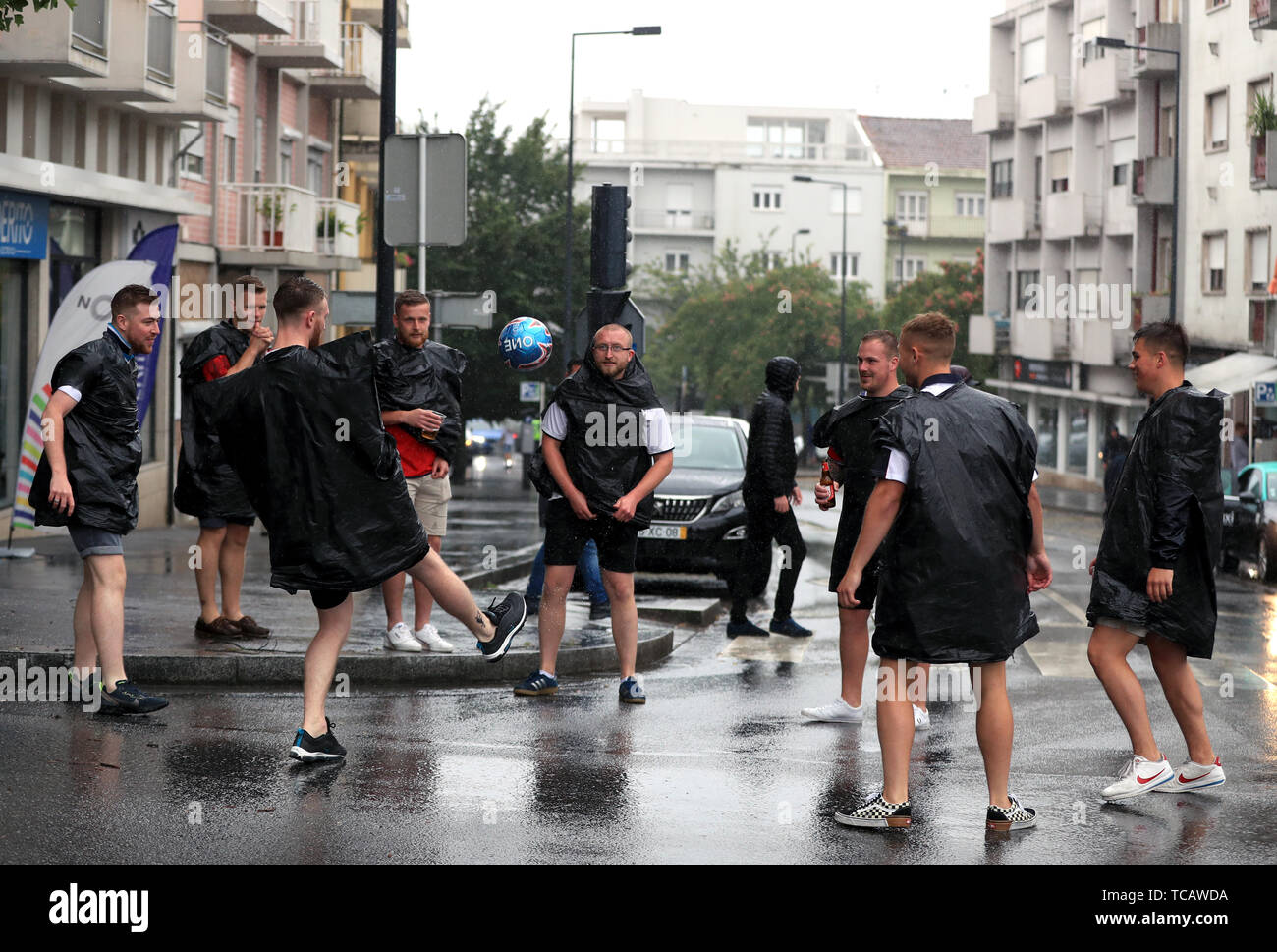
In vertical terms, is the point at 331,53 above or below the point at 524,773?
above

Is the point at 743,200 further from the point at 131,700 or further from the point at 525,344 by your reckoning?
Result: the point at 131,700

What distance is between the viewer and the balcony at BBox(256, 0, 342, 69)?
31.9 metres

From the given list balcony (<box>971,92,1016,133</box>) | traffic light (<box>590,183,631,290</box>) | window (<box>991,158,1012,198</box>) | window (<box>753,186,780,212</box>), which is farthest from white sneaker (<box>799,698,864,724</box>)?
window (<box>753,186,780,212</box>)

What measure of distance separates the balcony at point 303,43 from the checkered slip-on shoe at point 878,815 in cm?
2742

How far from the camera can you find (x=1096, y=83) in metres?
51.4

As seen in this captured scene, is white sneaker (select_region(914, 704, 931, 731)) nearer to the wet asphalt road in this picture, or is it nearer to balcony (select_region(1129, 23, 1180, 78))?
the wet asphalt road

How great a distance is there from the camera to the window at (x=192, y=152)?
27094 mm

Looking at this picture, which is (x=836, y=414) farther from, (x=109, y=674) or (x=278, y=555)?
(x=109, y=674)

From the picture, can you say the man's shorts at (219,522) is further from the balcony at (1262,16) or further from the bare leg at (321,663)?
the balcony at (1262,16)

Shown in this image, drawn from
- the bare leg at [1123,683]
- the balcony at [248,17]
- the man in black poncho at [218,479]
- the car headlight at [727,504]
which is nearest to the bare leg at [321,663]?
the man in black poncho at [218,479]

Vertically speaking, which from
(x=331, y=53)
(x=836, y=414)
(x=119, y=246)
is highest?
(x=331, y=53)

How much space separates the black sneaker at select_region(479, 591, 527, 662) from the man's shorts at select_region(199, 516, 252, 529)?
2.33m
